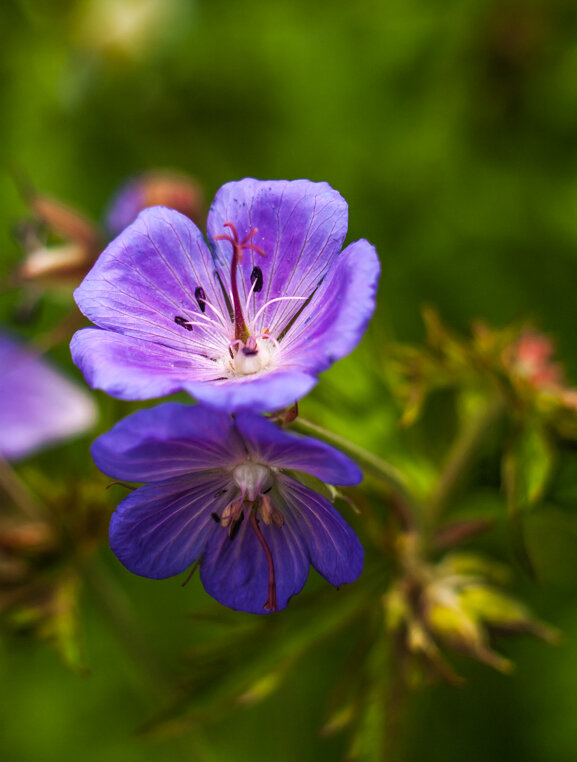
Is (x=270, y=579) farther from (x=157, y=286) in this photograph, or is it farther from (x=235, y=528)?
(x=157, y=286)

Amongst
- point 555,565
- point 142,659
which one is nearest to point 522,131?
point 555,565

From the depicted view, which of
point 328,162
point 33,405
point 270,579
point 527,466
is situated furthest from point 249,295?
point 328,162

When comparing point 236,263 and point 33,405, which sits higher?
point 236,263

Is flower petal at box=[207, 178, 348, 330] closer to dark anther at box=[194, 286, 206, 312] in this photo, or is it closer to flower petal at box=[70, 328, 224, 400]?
dark anther at box=[194, 286, 206, 312]

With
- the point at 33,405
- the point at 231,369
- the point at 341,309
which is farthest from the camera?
the point at 33,405

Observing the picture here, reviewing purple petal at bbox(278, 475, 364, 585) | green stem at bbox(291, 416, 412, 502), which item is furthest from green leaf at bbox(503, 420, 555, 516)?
purple petal at bbox(278, 475, 364, 585)

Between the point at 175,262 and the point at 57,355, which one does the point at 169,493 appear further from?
the point at 57,355

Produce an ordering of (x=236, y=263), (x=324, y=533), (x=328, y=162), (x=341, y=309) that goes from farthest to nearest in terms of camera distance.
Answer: (x=328, y=162) → (x=236, y=263) → (x=324, y=533) → (x=341, y=309)
